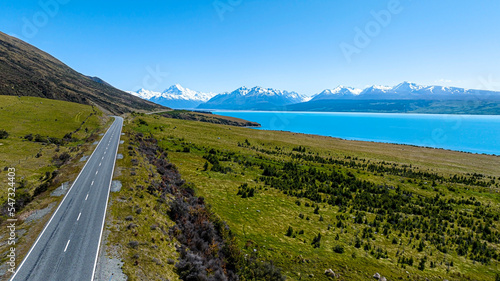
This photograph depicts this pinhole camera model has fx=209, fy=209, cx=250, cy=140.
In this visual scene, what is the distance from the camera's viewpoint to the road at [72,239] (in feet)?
40.1

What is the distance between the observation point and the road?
1223 centimetres

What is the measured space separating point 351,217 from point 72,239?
2570cm

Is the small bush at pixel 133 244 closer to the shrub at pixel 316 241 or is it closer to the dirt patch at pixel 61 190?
the shrub at pixel 316 241

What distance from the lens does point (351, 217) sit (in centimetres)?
2353

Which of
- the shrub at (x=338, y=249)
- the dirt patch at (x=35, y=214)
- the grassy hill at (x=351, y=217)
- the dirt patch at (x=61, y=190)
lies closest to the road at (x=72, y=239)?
the dirt patch at (x=61, y=190)

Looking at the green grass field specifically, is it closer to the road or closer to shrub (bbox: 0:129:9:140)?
shrub (bbox: 0:129:9:140)

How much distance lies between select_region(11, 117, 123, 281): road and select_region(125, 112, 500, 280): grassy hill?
10.7 feet

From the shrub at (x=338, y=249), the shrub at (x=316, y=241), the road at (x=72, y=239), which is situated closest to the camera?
the road at (x=72, y=239)

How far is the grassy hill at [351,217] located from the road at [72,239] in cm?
325

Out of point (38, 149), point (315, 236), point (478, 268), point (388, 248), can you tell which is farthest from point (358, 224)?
point (38, 149)

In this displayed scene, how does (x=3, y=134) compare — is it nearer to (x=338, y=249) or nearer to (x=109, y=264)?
(x=109, y=264)

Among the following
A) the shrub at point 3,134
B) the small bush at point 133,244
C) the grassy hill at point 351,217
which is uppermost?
the shrub at point 3,134

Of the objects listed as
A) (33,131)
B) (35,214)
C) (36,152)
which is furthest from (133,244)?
(33,131)

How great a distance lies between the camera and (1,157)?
35562 millimetres
